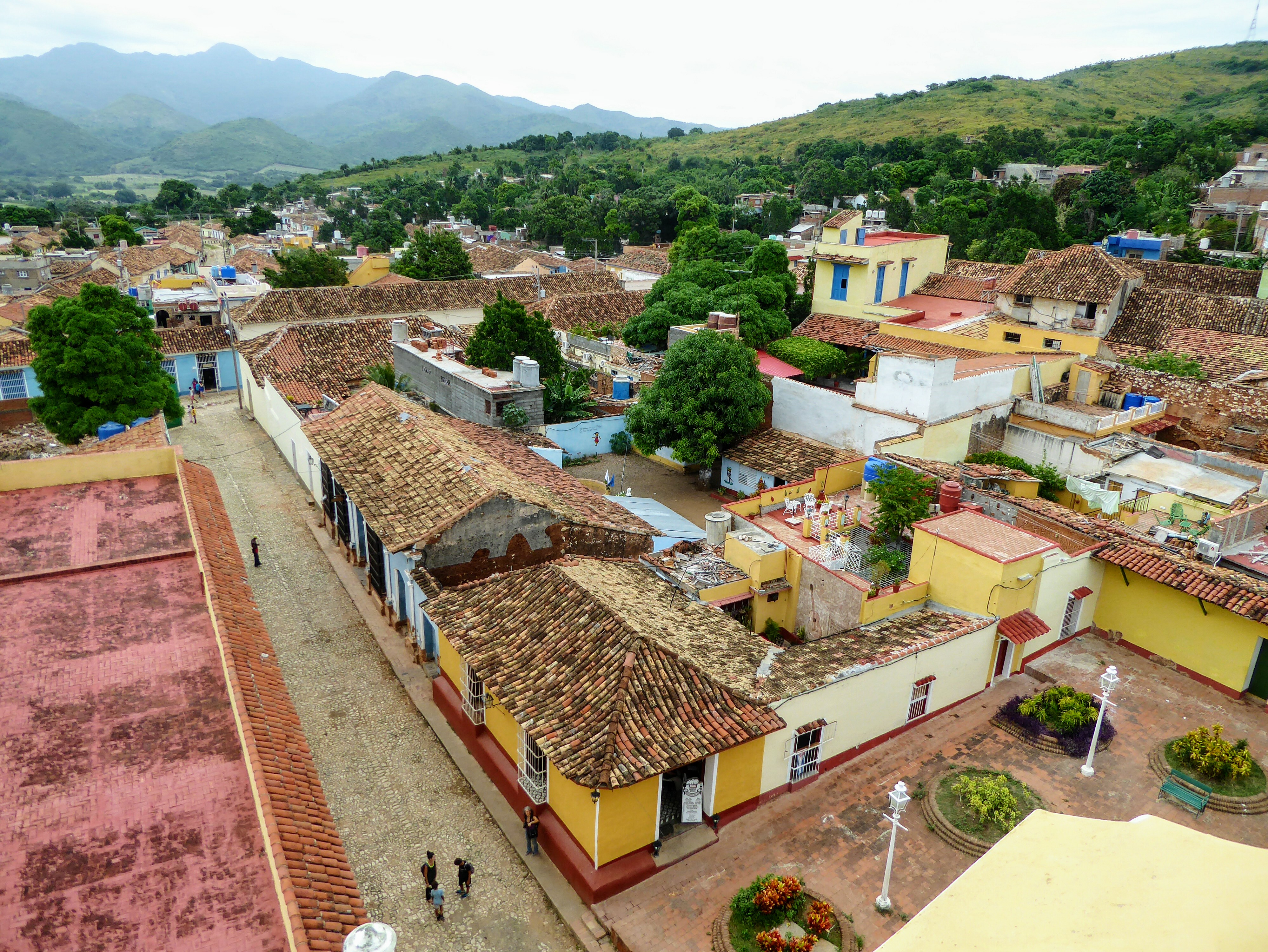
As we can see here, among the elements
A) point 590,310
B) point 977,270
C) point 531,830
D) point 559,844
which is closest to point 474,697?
point 531,830

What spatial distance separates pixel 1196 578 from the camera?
14289 millimetres

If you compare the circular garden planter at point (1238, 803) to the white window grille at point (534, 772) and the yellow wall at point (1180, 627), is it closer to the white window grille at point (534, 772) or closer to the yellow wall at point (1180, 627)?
the yellow wall at point (1180, 627)

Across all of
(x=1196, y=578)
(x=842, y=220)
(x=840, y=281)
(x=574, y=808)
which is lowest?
(x=574, y=808)

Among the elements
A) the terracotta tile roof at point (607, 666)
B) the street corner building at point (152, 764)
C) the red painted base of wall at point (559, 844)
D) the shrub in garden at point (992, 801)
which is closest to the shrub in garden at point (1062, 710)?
the shrub in garden at point (992, 801)

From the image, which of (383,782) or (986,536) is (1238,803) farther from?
(383,782)

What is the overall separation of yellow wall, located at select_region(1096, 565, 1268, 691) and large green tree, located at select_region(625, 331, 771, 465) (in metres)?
10.3

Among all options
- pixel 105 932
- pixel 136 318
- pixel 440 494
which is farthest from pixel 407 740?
pixel 136 318

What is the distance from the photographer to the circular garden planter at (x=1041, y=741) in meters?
13.0

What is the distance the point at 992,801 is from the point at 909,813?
1173mm

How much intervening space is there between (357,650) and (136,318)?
Result: 1725 centimetres

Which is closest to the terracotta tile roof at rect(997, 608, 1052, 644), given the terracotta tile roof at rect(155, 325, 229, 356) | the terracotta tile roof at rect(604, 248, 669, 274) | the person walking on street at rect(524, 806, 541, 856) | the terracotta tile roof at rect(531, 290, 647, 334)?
the person walking on street at rect(524, 806, 541, 856)

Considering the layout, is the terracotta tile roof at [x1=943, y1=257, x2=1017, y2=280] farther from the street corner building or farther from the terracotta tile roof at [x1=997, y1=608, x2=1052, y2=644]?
the street corner building

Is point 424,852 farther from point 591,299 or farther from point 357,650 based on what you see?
point 591,299

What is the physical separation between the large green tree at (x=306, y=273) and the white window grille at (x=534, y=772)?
41.2 metres
